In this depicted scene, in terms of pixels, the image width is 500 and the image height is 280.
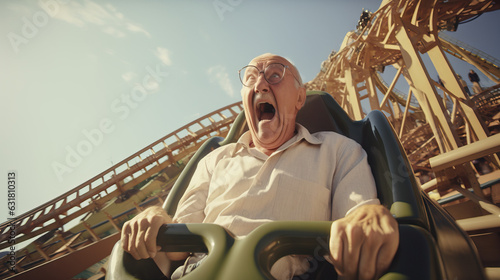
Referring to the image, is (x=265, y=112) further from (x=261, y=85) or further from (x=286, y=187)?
(x=286, y=187)

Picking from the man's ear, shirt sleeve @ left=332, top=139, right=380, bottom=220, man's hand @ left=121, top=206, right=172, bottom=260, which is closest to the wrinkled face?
the man's ear

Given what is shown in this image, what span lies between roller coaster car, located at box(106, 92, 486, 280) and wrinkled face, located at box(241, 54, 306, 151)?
0.40 m

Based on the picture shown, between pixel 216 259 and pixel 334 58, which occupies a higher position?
pixel 334 58

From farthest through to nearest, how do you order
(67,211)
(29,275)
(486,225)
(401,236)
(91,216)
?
(91,216)
(67,211)
(29,275)
(486,225)
(401,236)

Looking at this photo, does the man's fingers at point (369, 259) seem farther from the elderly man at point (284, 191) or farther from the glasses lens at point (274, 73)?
the glasses lens at point (274, 73)

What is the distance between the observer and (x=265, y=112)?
1.30 metres

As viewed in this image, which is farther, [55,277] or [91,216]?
[91,216]

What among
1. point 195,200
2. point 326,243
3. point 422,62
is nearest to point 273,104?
point 195,200

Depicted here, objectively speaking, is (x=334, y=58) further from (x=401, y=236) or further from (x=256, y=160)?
(x=401, y=236)

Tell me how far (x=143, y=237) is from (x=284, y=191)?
47 centimetres

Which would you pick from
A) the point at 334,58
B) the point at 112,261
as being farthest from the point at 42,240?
the point at 334,58

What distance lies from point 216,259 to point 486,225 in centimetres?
140

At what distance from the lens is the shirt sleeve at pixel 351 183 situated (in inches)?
25.5

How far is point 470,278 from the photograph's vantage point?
0.60 meters
